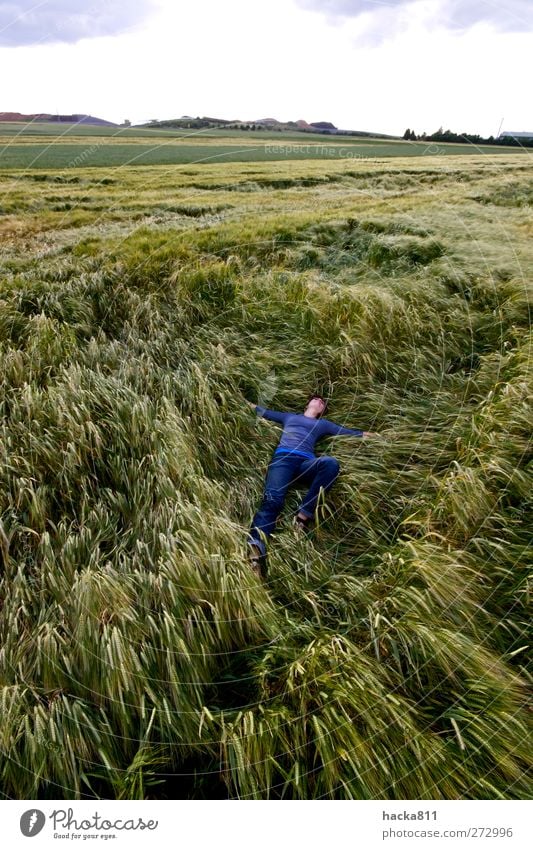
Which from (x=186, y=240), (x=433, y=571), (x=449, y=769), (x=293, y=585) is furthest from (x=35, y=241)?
(x=449, y=769)

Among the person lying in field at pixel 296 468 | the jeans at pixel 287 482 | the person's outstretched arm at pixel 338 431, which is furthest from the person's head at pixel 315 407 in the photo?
the jeans at pixel 287 482

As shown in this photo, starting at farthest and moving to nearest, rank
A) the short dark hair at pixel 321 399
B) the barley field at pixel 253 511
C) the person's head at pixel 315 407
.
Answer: the short dark hair at pixel 321 399 < the person's head at pixel 315 407 < the barley field at pixel 253 511

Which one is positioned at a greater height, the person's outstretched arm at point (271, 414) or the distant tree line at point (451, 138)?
the distant tree line at point (451, 138)

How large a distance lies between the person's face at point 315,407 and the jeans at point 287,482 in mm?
582

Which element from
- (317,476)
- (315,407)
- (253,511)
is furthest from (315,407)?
(253,511)

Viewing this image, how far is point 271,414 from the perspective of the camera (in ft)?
15.2

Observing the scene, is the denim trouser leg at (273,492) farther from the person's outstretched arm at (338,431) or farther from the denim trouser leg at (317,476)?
the person's outstretched arm at (338,431)

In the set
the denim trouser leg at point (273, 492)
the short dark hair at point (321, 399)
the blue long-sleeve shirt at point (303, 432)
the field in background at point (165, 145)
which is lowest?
the denim trouser leg at point (273, 492)

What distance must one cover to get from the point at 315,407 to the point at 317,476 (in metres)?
0.90

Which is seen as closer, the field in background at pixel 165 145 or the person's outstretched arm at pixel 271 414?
the person's outstretched arm at pixel 271 414

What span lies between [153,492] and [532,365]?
371 centimetres

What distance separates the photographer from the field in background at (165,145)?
5.66 m

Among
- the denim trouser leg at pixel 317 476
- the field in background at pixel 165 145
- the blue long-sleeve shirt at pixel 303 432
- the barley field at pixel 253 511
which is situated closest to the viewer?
the barley field at pixel 253 511
